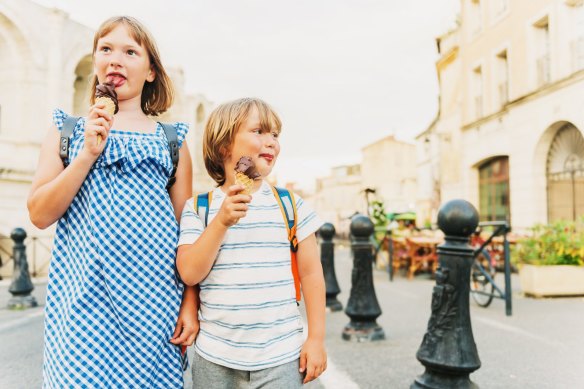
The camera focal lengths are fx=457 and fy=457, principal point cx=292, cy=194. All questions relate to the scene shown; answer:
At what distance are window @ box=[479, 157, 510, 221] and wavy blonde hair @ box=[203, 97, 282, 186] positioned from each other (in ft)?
49.8

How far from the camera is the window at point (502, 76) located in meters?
16.3

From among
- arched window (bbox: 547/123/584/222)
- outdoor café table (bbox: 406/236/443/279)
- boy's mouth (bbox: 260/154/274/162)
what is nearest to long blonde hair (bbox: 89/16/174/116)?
boy's mouth (bbox: 260/154/274/162)

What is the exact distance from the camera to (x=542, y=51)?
13.9 m

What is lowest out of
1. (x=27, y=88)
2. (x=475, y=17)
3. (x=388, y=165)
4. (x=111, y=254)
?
(x=111, y=254)

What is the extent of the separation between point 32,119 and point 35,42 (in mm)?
2671

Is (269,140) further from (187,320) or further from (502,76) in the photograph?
(502,76)

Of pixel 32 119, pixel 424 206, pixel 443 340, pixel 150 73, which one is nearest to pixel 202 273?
pixel 150 73

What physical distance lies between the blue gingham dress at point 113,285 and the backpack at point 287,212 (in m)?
0.16

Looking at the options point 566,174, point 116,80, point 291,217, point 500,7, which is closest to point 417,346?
point 291,217

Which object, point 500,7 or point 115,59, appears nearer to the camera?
point 115,59

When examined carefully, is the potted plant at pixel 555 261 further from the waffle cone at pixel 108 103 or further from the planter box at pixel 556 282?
the waffle cone at pixel 108 103

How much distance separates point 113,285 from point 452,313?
2.04 m

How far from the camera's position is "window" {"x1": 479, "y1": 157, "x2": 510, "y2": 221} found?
52.1 feet

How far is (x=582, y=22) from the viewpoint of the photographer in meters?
11.9
